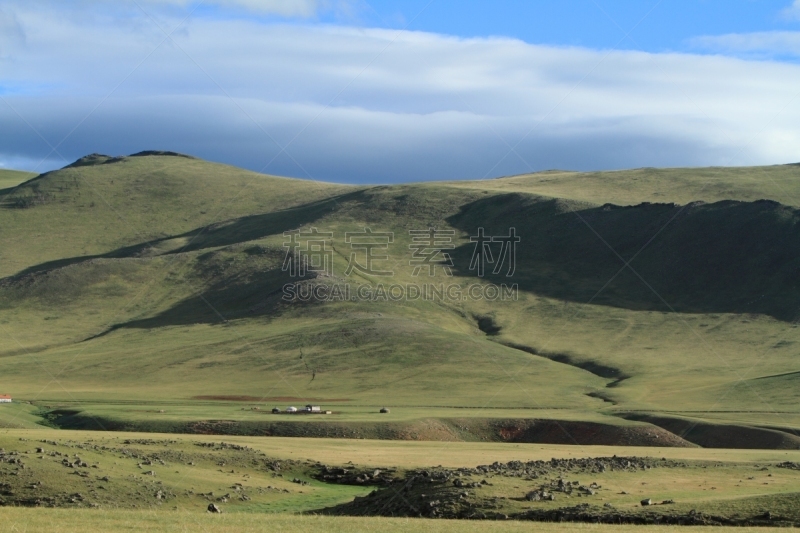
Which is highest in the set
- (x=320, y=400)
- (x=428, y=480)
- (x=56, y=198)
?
(x=56, y=198)

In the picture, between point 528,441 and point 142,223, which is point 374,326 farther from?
point 142,223

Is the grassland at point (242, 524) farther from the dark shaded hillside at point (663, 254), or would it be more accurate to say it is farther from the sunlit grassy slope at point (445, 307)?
Answer: the dark shaded hillside at point (663, 254)

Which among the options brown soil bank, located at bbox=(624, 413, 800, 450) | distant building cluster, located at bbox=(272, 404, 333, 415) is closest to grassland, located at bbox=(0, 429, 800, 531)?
brown soil bank, located at bbox=(624, 413, 800, 450)

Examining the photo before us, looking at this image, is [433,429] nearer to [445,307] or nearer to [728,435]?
[728,435]

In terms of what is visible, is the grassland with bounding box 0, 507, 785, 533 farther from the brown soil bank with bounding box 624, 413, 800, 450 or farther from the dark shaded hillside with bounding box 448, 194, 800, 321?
the dark shaded hillside with bounding box 448, 194, 800, 321

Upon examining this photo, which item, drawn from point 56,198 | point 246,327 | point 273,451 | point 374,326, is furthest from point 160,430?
point 56,198

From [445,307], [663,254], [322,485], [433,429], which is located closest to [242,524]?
[322,485]
